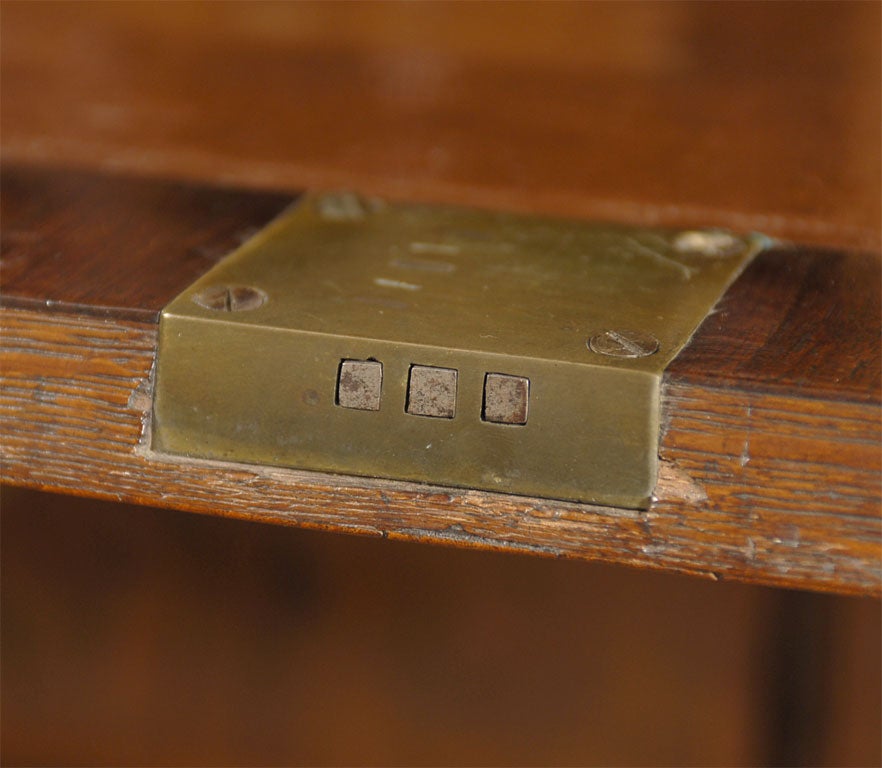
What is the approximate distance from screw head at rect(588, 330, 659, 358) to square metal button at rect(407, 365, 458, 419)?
54mm

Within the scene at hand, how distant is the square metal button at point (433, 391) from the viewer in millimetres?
431

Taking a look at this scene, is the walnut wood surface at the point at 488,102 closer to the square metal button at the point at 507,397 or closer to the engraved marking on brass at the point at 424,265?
the engraved marking on brass at the point at 424,265

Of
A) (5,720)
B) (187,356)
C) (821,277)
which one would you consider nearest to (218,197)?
(187,356)

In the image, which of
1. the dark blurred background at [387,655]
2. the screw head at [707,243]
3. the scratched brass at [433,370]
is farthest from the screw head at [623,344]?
the dark blurred background at [387,655]

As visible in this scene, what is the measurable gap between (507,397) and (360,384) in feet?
0.18

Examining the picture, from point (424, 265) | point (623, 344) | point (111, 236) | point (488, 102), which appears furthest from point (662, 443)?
point (488, 102)

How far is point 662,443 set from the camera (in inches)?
16.7

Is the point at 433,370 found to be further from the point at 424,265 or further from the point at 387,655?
the point at 387,655

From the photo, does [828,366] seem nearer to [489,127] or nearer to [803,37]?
[489,127]

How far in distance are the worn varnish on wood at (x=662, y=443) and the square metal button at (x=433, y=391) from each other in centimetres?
3

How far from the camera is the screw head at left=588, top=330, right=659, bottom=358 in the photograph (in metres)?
0.43

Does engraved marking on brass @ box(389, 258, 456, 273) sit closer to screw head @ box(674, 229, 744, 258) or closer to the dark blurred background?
screw head @ box(674, 229, 744, 258)

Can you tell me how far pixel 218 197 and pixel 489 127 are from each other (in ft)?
0.79

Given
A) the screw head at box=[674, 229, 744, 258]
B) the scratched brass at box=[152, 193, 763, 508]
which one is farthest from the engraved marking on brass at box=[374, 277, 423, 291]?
the screw head at box=[674, 229, 744, 258]
